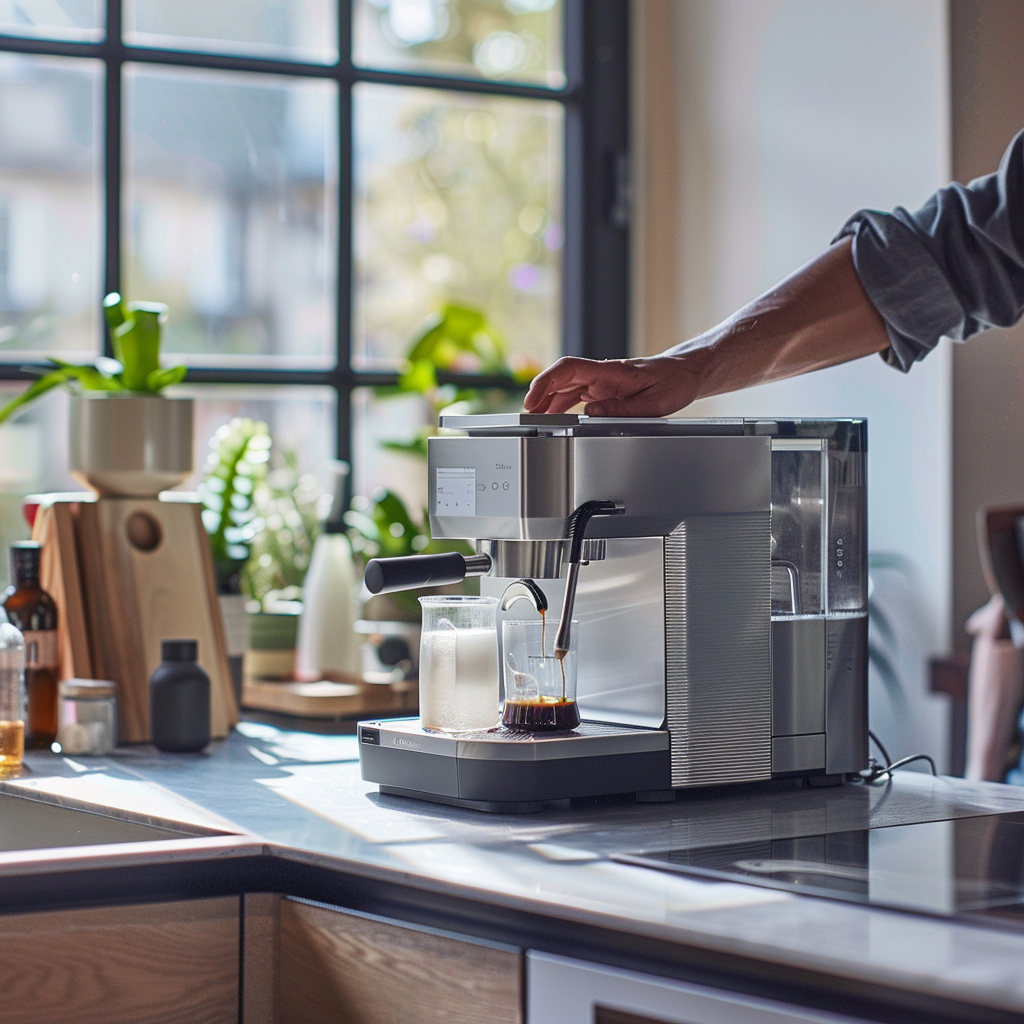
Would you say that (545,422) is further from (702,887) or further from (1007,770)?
(1007,770)

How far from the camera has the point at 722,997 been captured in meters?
0.89

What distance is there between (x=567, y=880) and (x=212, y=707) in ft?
2.80

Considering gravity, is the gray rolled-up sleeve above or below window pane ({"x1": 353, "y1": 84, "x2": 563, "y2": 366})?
below

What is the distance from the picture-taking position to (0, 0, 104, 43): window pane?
2186 millimetres

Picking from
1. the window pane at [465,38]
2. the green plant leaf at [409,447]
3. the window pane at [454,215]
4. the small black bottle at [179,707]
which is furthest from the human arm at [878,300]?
the window pane at [465,38]

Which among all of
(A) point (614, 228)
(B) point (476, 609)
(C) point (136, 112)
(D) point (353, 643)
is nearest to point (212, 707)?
(D) point (353, 643)

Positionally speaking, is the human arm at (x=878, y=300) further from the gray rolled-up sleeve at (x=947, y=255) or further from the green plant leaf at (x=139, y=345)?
the green plant leaf at (x=139, y=345)

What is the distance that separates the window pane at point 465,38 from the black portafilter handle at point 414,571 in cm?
136

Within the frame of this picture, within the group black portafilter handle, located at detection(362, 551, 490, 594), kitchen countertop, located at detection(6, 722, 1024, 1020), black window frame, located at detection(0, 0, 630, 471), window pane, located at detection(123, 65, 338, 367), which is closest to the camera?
kitchen countertop, located at detection(6, 722, 1024, 1020)

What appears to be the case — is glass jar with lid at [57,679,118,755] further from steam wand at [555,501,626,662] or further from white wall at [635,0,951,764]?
white wall at [635,0,951,764]

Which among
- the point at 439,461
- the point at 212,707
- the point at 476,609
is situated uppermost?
the point at 439,461

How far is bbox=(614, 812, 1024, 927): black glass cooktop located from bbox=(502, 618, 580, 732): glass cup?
0.23 m

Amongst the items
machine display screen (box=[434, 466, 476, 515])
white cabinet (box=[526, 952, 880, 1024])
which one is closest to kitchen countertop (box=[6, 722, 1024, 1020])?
white cabinet (box=[526, 952, 880, 1024])

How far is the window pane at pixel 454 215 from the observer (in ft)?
8.04
